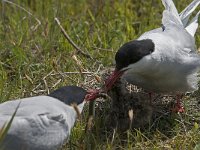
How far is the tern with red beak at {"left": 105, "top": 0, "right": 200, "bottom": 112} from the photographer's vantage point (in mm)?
4383

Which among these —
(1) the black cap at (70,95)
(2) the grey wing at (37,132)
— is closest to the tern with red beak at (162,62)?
(1) the black cap at (70,95)

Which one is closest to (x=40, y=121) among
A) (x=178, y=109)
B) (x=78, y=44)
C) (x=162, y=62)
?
(x=162, y=62)

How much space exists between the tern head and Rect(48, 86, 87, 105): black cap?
1.23 feet

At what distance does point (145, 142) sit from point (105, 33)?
165 cm

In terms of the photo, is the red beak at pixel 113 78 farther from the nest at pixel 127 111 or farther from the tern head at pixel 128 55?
the nest at pixel 127 111

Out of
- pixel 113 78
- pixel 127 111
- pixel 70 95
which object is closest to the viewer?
pixel 70 95

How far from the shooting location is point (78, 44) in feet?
18.4

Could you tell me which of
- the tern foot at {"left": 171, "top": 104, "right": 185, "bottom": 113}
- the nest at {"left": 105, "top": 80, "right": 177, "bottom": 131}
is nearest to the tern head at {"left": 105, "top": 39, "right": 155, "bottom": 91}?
the nest at {"left": 105, "top": 80, "right": 177, "bottom": 131}

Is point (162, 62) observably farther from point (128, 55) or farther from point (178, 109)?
point (178, 109)

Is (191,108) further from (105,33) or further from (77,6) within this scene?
(77,6)

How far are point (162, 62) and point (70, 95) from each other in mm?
763

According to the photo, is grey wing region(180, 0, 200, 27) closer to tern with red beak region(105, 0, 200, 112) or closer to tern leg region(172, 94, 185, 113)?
tern with red beak region(105, 0, 200, 112)

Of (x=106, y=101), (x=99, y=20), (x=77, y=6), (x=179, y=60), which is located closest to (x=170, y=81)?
(x=179, y=60)

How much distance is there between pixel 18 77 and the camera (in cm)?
504
